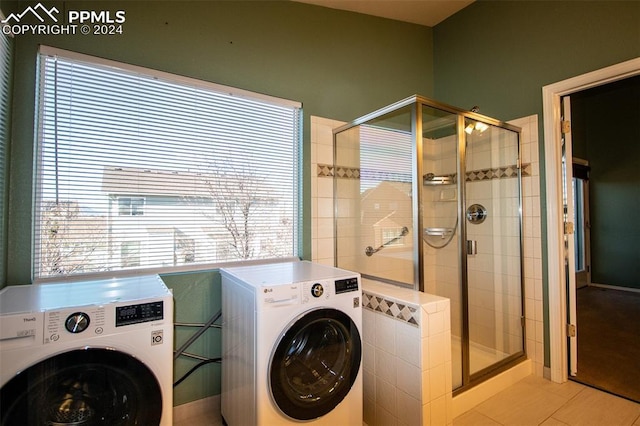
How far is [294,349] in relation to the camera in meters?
1.48

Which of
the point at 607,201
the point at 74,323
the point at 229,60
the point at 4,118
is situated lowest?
the point at 74,323

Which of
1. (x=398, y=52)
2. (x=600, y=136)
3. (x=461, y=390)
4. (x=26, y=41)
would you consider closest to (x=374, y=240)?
(x=461, y=390)

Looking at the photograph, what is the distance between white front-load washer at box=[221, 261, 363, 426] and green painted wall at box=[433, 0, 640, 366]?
1686 millimetres

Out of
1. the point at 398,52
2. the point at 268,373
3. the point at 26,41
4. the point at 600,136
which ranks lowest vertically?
the point at 268,373

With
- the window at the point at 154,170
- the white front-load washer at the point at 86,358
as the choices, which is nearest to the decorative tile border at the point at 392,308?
the window at the point at 154,170

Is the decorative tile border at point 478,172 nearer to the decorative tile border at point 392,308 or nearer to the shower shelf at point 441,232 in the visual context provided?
the shower shelf at point 441,232

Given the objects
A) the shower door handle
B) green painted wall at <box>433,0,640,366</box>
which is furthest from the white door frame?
the shower door handle

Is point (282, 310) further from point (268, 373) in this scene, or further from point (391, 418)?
point (391, 418)

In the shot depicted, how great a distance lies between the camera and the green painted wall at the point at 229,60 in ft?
4.98

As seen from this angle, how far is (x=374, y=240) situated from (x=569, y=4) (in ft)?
7.10

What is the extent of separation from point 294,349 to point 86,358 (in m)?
0.83

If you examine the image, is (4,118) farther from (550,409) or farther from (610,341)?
(610,341)

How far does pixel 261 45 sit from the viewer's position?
2188 mm

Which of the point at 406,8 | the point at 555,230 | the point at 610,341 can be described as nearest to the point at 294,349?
the point at 555,230
